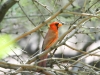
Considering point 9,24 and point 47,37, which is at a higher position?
point 9,24

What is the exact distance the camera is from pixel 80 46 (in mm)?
6910

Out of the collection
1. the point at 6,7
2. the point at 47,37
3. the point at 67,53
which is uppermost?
the point at 67,53

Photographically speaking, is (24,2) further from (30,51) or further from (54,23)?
(30,51)

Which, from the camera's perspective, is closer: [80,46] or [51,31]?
[51,31]

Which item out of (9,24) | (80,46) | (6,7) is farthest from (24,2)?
(80,46)

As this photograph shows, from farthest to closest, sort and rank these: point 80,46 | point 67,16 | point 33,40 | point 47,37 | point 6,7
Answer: point 33,40 < point 80,46 < point 67,16 < point 47,37 < point 6,7

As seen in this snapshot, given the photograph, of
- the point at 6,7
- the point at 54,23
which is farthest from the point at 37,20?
the point at 6,7

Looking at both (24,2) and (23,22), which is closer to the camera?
(24,2)

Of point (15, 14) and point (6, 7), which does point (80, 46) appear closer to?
point (15, 14)

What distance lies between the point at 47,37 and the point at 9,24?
0.98 meters

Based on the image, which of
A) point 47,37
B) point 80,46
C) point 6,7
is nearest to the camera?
point 6,7

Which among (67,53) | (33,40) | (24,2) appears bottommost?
(24,2)

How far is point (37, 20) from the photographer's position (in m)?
4.48

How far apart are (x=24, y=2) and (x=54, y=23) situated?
1.55 feet
